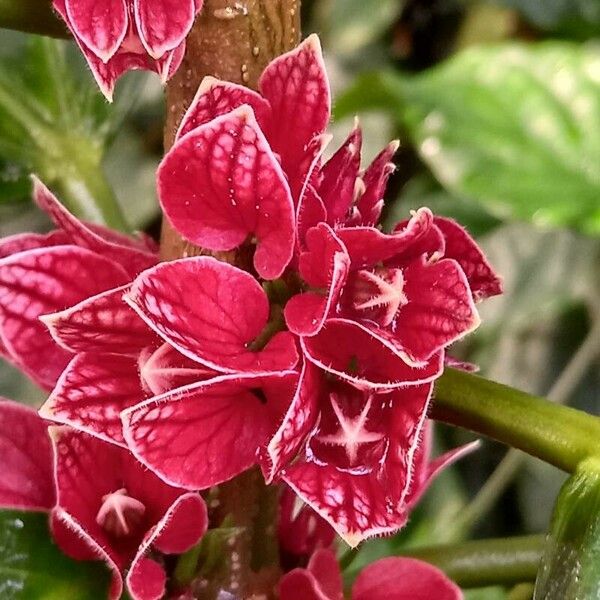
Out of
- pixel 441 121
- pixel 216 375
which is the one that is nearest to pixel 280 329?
pixel 216 375

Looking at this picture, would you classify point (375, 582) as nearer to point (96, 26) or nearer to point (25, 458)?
point (25, 458)

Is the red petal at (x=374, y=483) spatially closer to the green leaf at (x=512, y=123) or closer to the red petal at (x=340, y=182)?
the red petal at (x=340, y=182)

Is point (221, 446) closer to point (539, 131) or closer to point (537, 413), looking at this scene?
point (537, 413)

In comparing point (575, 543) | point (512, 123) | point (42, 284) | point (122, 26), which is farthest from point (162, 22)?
point (512, 123)

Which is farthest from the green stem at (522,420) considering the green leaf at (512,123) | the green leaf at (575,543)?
the green leaf at (512,123)

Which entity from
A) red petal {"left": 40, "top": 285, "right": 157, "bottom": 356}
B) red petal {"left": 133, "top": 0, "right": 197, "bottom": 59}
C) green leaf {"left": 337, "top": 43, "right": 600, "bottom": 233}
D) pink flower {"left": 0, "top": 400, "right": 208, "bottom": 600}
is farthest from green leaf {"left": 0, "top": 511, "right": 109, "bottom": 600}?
green leaf {"left": 337, "top": 43, "right": 600, "bottom": 233}

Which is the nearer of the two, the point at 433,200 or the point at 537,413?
the point at 537,413

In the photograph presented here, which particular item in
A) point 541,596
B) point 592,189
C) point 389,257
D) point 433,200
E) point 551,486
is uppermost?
point 389,257

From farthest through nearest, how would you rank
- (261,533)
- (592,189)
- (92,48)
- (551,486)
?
(551,486) → (592,189) → (261,533) → (92,48)
